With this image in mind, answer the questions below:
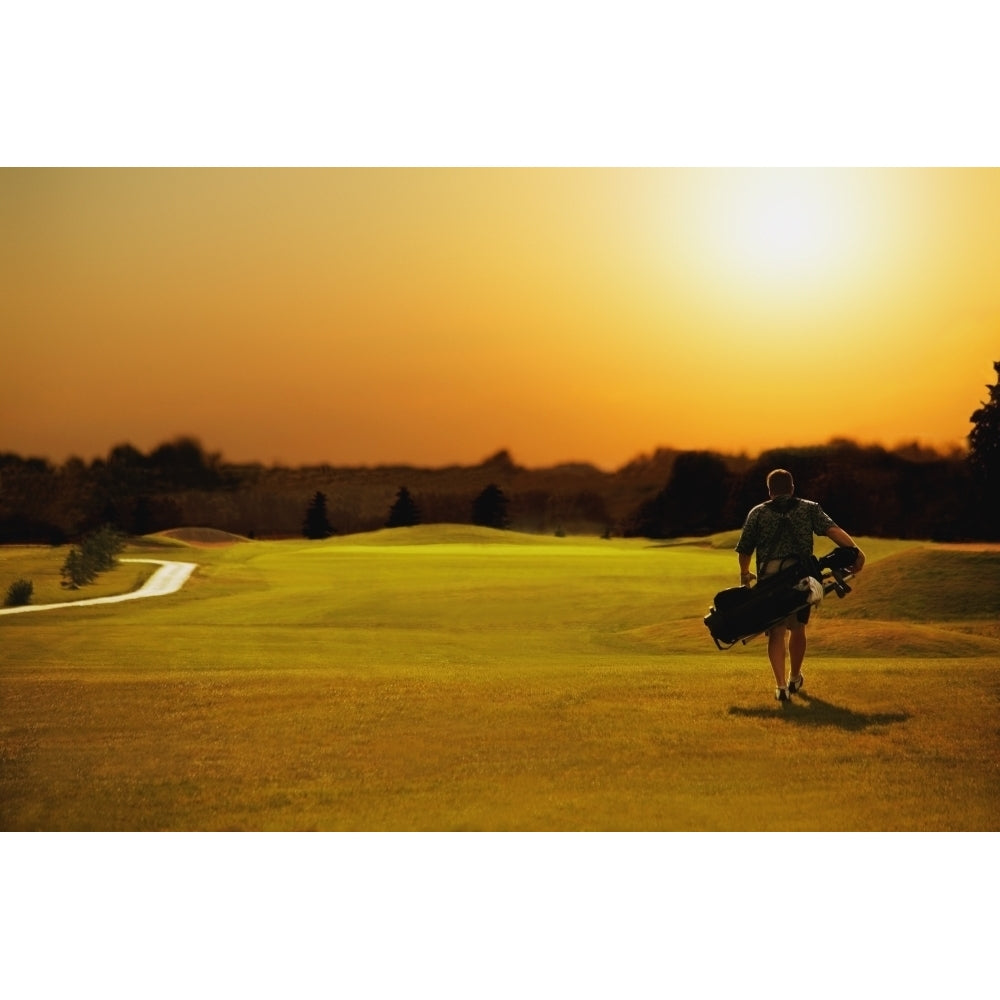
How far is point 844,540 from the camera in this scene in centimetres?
688

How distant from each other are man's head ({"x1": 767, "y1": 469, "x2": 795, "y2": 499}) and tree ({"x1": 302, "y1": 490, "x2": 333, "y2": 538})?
9.27 feet

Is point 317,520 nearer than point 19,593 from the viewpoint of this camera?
No

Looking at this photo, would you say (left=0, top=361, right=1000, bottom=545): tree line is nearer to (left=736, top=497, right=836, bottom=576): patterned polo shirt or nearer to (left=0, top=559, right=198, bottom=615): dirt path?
(left=0, top=559, right=198, bottom=615): dirt path

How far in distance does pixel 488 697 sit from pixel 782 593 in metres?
1.70

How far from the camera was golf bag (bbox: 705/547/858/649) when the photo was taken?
6859mm

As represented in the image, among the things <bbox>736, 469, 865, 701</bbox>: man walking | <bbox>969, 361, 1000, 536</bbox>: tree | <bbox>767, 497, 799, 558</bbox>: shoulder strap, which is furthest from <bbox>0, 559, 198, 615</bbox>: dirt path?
<bbox>969, 361, 1000, 536</bbox>: tree

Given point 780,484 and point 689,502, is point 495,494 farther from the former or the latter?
point 780,484

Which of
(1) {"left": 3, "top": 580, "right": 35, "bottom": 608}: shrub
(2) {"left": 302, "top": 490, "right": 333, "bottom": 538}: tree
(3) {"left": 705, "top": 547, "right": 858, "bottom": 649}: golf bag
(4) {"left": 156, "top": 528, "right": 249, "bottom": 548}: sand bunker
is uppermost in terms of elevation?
(2) {"left": 302, "top": 490, "right": 333, "bottom": 538}: tree

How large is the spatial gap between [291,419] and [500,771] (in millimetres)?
2863

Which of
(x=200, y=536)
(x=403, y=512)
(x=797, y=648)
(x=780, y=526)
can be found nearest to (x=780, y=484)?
(x=780, y=526)

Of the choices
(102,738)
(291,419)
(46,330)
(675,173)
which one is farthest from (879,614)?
(46,330)

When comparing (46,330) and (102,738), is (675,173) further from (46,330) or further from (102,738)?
(102,738)

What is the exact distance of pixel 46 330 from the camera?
808 centimetres

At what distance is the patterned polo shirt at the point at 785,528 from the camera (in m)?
6.96
